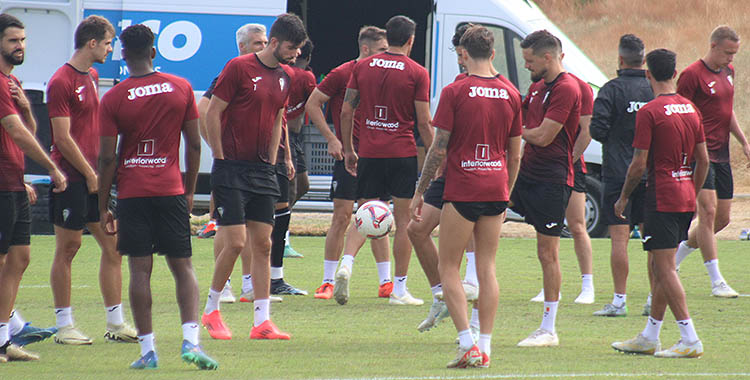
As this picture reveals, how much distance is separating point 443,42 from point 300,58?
4.41 m

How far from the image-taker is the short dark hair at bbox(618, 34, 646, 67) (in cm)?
857

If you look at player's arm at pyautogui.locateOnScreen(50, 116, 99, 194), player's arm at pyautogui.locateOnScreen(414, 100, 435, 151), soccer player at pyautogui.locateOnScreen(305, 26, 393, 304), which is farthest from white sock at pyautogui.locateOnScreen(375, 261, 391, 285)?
player's arm at pyautogui.locateOnScreen(50, 116, 99, 194)

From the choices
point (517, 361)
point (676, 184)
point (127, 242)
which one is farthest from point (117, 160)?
point (676, 184)

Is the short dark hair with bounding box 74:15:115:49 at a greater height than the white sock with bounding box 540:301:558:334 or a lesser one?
greater

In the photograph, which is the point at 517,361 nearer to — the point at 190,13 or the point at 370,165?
the point at 370,165

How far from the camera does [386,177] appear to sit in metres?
8.95

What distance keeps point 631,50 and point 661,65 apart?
198cm

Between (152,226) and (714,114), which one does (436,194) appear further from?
(714,114)

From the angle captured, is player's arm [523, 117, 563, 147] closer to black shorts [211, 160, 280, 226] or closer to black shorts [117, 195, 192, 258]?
black shorts [211, 160, 280, 226]

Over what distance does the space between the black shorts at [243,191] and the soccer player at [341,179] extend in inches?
66.8

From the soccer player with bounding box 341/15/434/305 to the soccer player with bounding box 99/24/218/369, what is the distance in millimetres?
2751

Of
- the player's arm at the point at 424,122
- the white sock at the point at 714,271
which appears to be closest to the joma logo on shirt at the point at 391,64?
the player's arm at the point at 424,122

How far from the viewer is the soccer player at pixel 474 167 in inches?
243

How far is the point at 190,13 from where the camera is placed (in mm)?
14070
